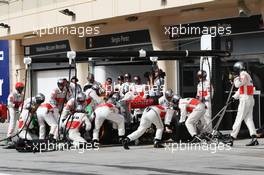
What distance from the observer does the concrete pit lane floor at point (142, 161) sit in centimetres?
1109

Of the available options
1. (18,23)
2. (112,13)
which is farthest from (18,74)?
(112,13)

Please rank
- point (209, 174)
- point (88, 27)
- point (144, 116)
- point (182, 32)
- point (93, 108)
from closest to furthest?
point (209, 174)
point (144, 116)
point (93, 108)
point (182, 32)
point (88, 27)

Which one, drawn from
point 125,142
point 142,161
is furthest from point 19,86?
point 142,161

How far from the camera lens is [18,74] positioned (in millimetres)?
32500

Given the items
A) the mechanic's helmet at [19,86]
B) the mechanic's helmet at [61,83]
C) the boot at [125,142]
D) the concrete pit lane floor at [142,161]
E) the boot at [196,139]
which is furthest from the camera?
the mechanic's helmet at [19,86]

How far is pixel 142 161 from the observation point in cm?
1262

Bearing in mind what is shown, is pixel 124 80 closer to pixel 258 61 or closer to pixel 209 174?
pixel 258 61

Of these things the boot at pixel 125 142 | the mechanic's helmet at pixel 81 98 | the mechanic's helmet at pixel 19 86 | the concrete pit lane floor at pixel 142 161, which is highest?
the mechanic's helmet at pixel 19 86

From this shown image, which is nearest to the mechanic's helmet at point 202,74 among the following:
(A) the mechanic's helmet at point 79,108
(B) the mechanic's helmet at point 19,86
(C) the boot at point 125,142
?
(C) the boot at point 125,142

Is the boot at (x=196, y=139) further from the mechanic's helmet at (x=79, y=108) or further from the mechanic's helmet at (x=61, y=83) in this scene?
the mechanic's helmet at (x=61, y=83)

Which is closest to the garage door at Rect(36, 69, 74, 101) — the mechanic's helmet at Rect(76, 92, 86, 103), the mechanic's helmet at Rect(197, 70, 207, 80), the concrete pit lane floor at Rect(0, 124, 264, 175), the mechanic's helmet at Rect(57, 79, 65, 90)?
the mechanic's helmet at Rect(57, 79, 65, 90)

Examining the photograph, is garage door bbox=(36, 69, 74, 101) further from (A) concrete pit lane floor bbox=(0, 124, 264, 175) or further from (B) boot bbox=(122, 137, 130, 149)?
(B) boot bbox=(122, 137, 130, 149)

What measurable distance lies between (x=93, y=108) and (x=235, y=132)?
365 centimetres

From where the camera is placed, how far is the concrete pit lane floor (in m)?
11.1
